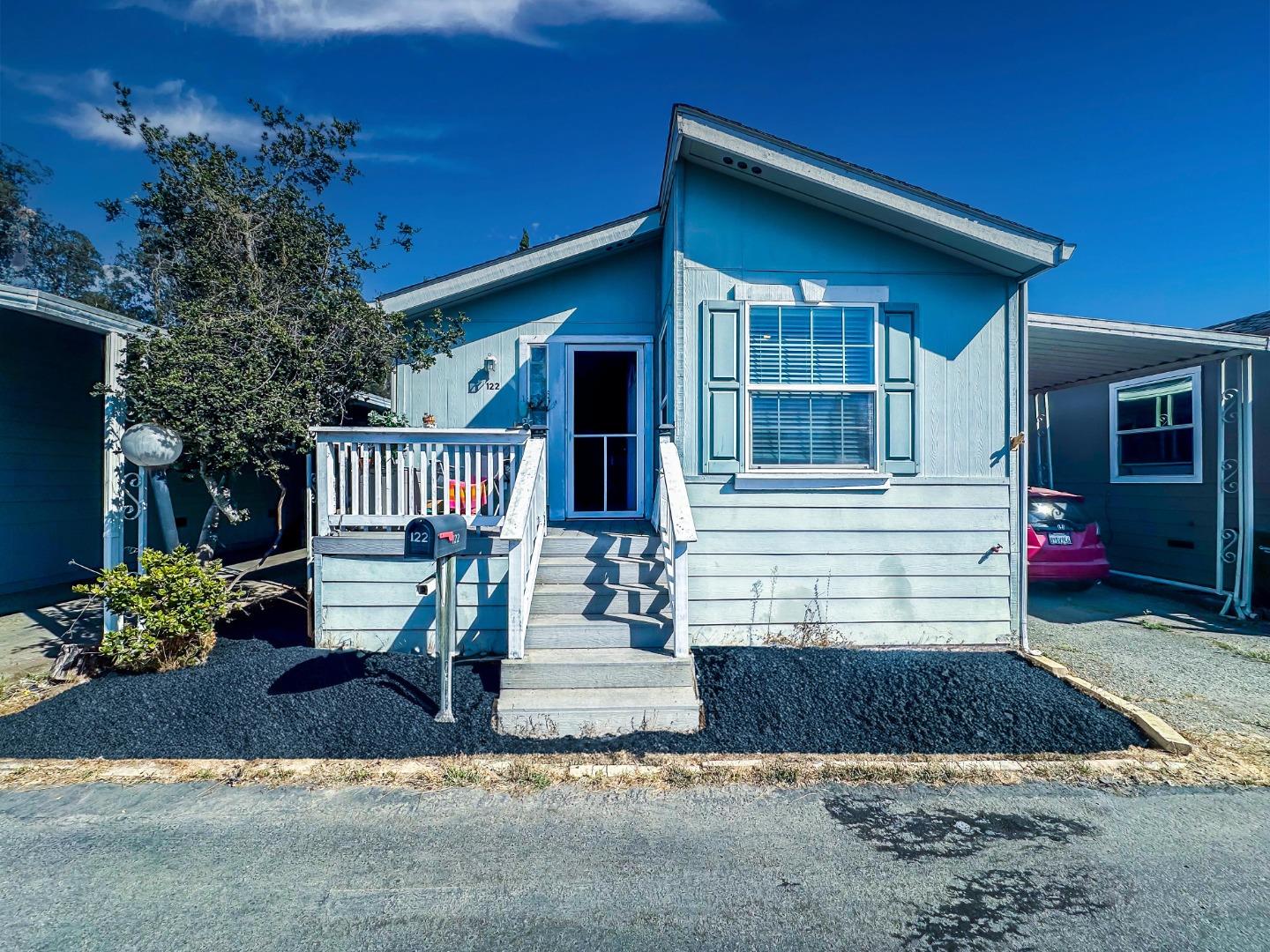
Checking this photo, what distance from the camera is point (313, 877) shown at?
258 cm

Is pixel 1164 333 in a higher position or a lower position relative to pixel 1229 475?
higher

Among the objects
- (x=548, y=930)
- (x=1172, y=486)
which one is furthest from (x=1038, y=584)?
(x=548, y=930)

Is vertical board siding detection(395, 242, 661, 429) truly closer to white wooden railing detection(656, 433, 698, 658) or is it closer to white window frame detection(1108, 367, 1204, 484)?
white wooden railing detection(656, 433, 698, 658)

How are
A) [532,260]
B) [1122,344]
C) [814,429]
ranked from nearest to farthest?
A: 1. [814,429]
2. [532,260]
3. [1122,344]

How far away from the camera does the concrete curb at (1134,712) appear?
3.72 m

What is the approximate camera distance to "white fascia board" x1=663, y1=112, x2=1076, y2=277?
16.1 feet

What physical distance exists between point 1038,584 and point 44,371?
14.1 metres

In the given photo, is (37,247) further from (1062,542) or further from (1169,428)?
(1169,428)

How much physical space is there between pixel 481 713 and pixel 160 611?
261 cm

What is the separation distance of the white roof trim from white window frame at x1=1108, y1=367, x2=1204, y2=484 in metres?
12.5

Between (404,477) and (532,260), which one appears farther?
(532,260)

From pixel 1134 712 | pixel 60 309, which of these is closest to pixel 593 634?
pixel 1134 712

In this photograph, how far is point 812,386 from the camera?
17.4 ft

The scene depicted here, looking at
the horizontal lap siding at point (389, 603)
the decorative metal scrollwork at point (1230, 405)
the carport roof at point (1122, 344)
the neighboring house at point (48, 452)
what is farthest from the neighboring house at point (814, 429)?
the neighboring house at point (48, 452)
